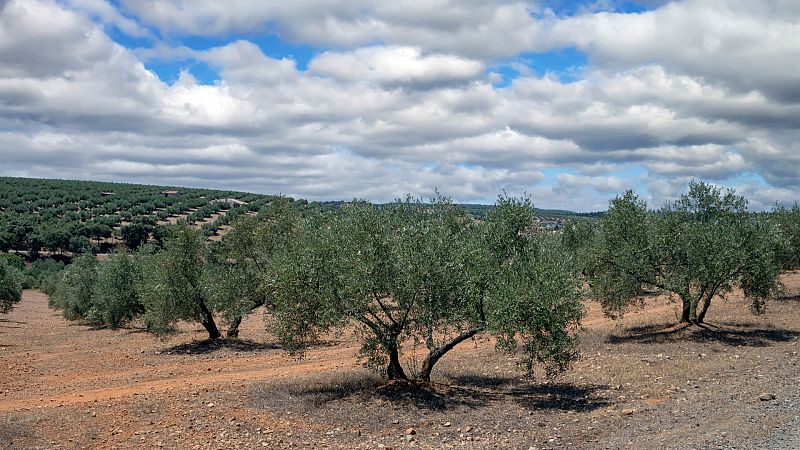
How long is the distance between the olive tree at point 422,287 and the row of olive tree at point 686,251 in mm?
10626

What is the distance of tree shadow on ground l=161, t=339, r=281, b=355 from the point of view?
107 ft

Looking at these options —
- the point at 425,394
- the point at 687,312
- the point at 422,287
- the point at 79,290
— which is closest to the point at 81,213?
the point at 79,290

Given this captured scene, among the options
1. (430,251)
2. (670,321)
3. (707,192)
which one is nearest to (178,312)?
(430,251)

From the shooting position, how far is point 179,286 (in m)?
33.8

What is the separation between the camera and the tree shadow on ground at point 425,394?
749 inches

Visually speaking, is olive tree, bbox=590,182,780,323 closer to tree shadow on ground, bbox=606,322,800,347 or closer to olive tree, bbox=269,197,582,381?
tree shadow on ground, bbox=606,322,800,347

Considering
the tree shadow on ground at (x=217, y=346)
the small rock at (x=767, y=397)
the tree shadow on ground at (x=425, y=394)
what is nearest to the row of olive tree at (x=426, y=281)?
the tree shadow on ground at (x=425, y=394)

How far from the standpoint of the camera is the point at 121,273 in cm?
4653

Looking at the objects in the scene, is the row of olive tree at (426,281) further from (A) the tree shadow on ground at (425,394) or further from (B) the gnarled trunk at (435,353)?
(A) the tree shadow on ground at (425,394)

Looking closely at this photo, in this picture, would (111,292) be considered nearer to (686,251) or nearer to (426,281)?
(426,281)

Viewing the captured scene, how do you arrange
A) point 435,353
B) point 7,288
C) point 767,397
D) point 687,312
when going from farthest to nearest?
1. point 7,288
2. point 687,312
3. point 435,353
4. point 767,397

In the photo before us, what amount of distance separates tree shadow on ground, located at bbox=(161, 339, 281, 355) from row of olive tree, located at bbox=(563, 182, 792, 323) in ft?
60.9

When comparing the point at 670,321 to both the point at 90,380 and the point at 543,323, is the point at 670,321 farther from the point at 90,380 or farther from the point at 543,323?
the point at 90,380

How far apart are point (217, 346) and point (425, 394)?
17.9 metres
